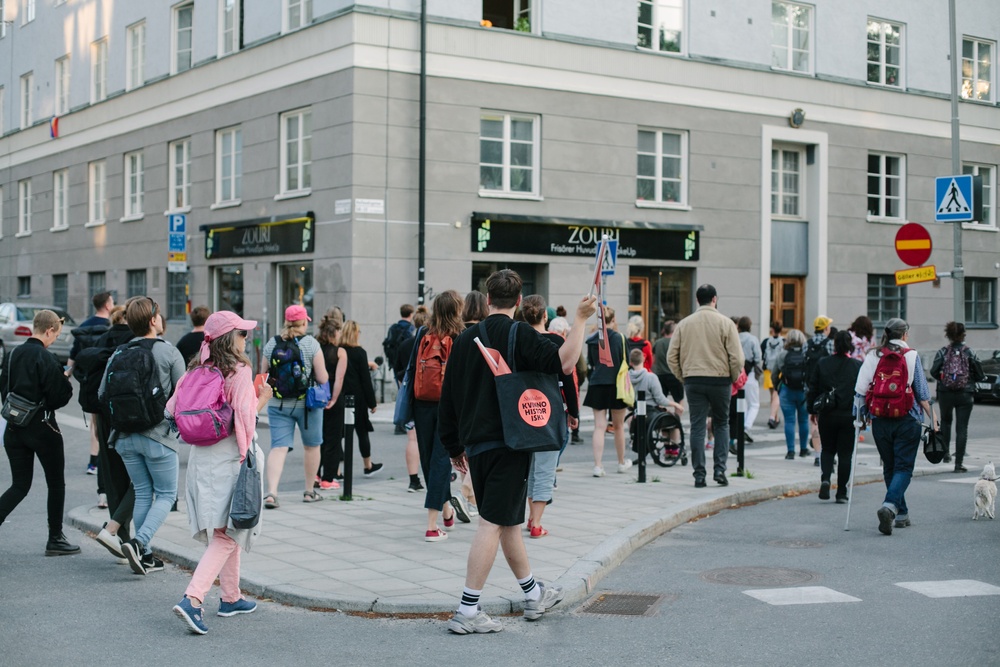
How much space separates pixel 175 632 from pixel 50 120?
104 feet

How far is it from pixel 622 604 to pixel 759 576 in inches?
50.9

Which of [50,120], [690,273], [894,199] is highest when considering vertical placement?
[50,120]

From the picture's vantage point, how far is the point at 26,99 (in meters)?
37.1

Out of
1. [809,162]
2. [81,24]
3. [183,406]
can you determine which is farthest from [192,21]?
[183,406]

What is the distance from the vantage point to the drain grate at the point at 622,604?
689 centimetres

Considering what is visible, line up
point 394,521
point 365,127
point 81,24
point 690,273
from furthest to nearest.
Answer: point 81,24 → point 690,273 → point 365,127 → point 394,521

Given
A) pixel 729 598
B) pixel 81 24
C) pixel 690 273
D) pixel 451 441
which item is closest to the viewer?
pixel 451 441

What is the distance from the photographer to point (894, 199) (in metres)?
29.6

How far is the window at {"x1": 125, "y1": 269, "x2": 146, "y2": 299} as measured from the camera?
29.8 meters

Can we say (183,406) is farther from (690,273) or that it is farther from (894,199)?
(894,199)

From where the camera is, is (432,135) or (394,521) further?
(432,135)

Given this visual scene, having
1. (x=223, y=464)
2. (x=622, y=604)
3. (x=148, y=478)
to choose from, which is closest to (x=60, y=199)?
(x=148, y=478)

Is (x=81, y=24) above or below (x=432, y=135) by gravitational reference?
above

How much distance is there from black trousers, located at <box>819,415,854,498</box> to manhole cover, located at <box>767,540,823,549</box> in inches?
78.3
